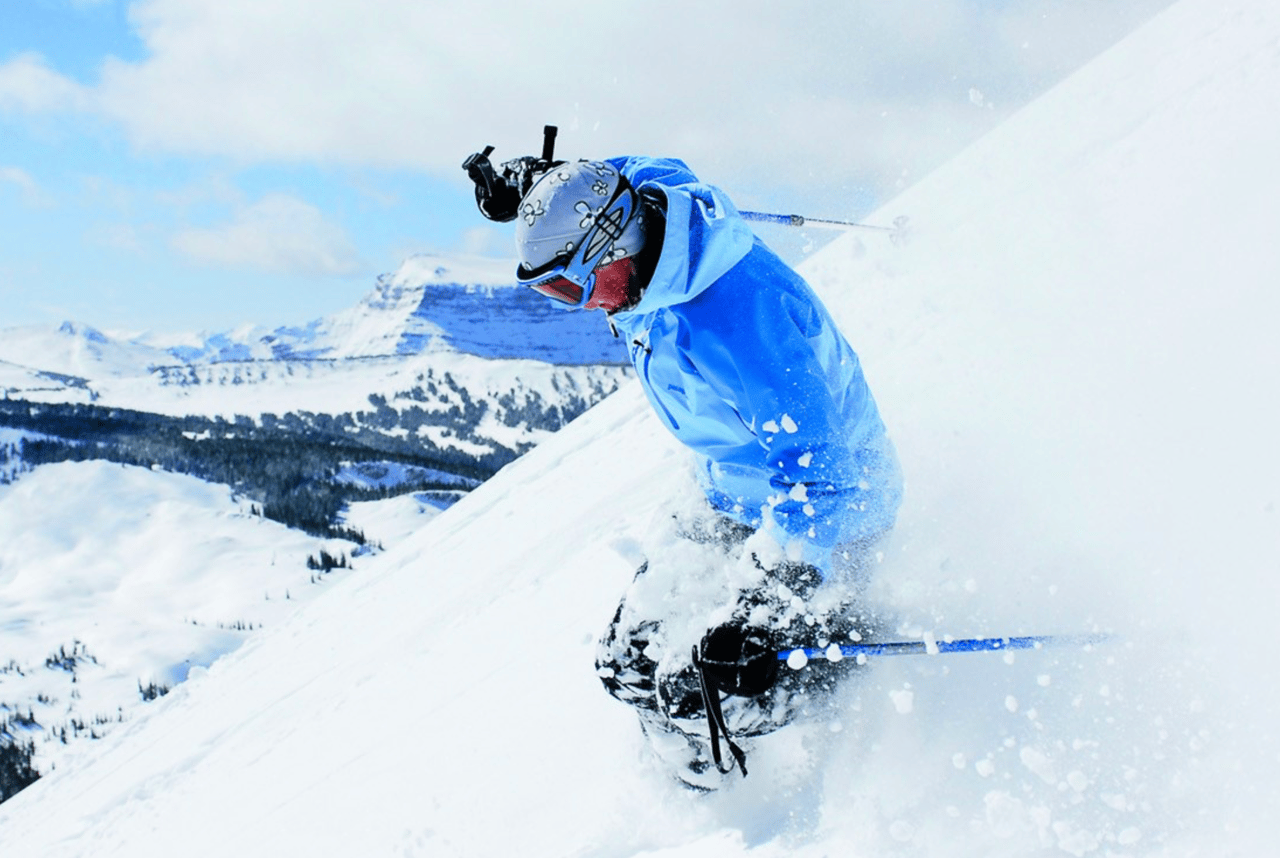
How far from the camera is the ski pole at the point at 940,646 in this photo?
258 cm

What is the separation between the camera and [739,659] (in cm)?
275

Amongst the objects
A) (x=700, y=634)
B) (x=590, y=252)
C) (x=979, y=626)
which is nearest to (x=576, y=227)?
(x=590, y=252)

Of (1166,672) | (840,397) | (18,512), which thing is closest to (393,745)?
(840,397)

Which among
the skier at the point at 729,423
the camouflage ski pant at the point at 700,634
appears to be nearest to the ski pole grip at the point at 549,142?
the skier at the point at 729,423

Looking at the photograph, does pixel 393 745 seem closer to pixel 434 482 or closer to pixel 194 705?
pixel 194 705

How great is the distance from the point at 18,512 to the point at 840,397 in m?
150

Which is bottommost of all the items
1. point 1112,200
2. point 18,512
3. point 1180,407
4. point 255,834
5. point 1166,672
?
point 255,834

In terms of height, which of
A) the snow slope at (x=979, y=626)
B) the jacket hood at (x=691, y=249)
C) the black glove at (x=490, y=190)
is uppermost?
the black glove at (x=490, y=190)

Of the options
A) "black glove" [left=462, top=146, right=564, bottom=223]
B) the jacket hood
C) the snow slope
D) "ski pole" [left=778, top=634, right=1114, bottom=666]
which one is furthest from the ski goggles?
"black glove" [left=462, top=146, right=564, bottom=223]

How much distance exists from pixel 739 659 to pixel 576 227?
1.45 metres

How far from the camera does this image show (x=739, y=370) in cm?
261

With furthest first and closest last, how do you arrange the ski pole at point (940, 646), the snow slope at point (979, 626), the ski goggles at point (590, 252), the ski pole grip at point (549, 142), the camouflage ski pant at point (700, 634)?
the ski pole grip at point (549, 142)
the camouflage ski pant at point (700, 634)
the ski goggles at point (590, 252)
the ski pole at point (940, 646)
the snow slope at point (979, 626)

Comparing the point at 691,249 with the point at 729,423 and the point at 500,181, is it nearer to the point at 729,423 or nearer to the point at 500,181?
the point at 729,423

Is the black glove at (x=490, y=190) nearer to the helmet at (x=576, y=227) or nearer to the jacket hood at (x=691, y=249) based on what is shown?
the helmet at (x=576, y=227)
